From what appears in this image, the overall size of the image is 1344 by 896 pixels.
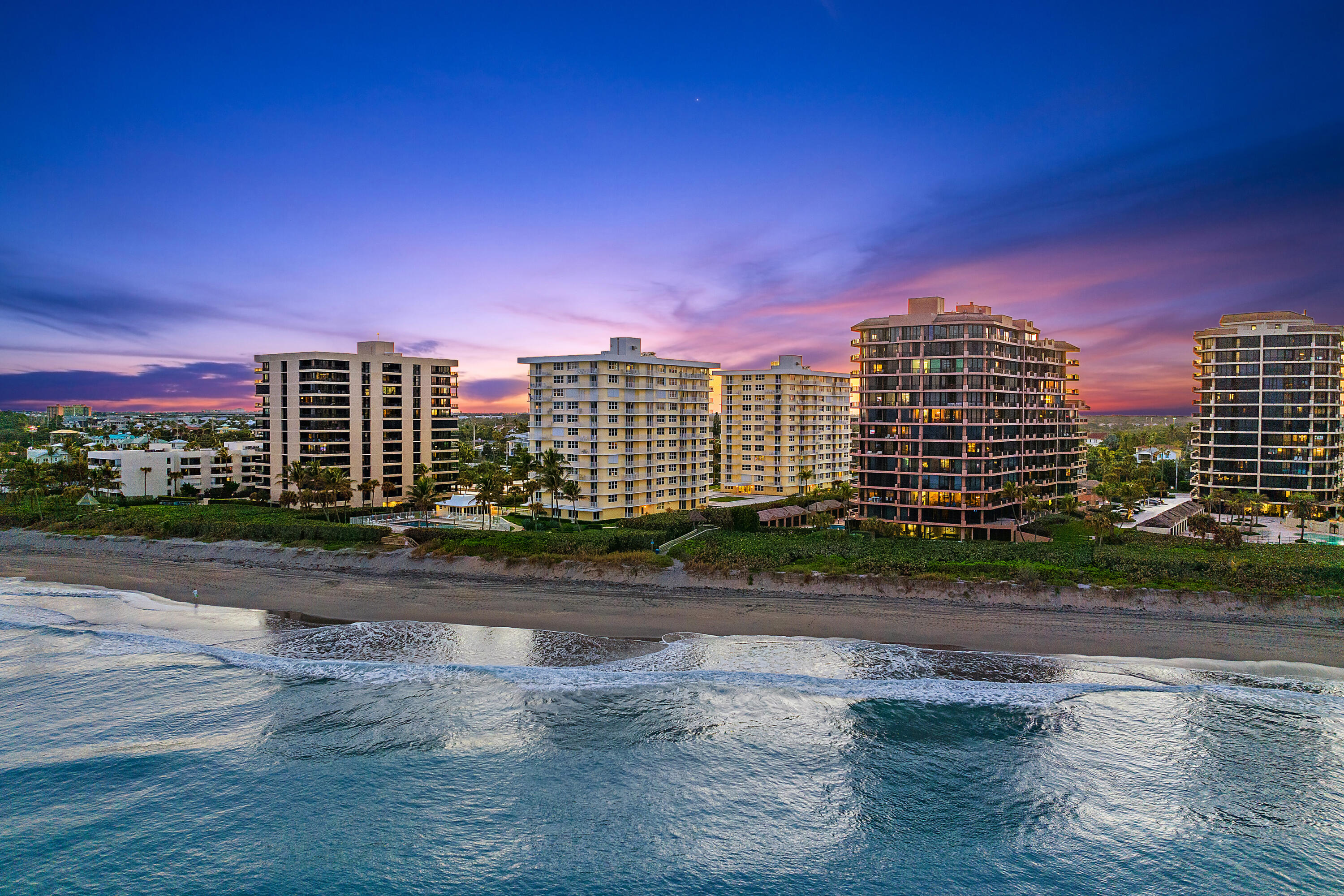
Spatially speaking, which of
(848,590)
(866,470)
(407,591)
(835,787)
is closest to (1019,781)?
(835,787)

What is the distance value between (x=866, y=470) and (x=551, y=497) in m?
34.3

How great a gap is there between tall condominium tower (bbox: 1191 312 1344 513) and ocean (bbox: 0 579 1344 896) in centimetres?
6365

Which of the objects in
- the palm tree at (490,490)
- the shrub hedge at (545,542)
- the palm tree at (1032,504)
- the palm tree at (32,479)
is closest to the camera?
the shrub hedge at (545,542)

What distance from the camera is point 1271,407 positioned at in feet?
290

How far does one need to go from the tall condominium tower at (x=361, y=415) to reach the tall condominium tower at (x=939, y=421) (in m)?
58.1

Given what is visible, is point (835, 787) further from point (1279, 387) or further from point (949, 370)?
point (1279, 387)

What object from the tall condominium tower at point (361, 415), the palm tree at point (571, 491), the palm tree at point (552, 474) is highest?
the tall condominium tower at point (361, 415)

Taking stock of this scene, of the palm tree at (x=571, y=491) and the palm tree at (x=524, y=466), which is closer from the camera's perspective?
the palm tree at (x=571, y=491)

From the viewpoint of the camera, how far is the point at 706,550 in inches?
2279

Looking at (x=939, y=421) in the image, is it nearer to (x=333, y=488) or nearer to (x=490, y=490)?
(x=490, y=490)

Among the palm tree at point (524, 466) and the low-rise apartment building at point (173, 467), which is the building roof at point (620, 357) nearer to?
the palm tree at point (524, 466)

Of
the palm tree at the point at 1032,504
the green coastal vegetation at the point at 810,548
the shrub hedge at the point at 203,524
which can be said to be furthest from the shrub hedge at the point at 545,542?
the palm tree at the point at 1032,504

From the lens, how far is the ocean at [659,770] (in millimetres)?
24875

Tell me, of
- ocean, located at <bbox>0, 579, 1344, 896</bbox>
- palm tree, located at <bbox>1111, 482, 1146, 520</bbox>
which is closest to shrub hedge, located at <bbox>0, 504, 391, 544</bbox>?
ocean, located at <bbox>0, 579, 1344, 896</bbox>
